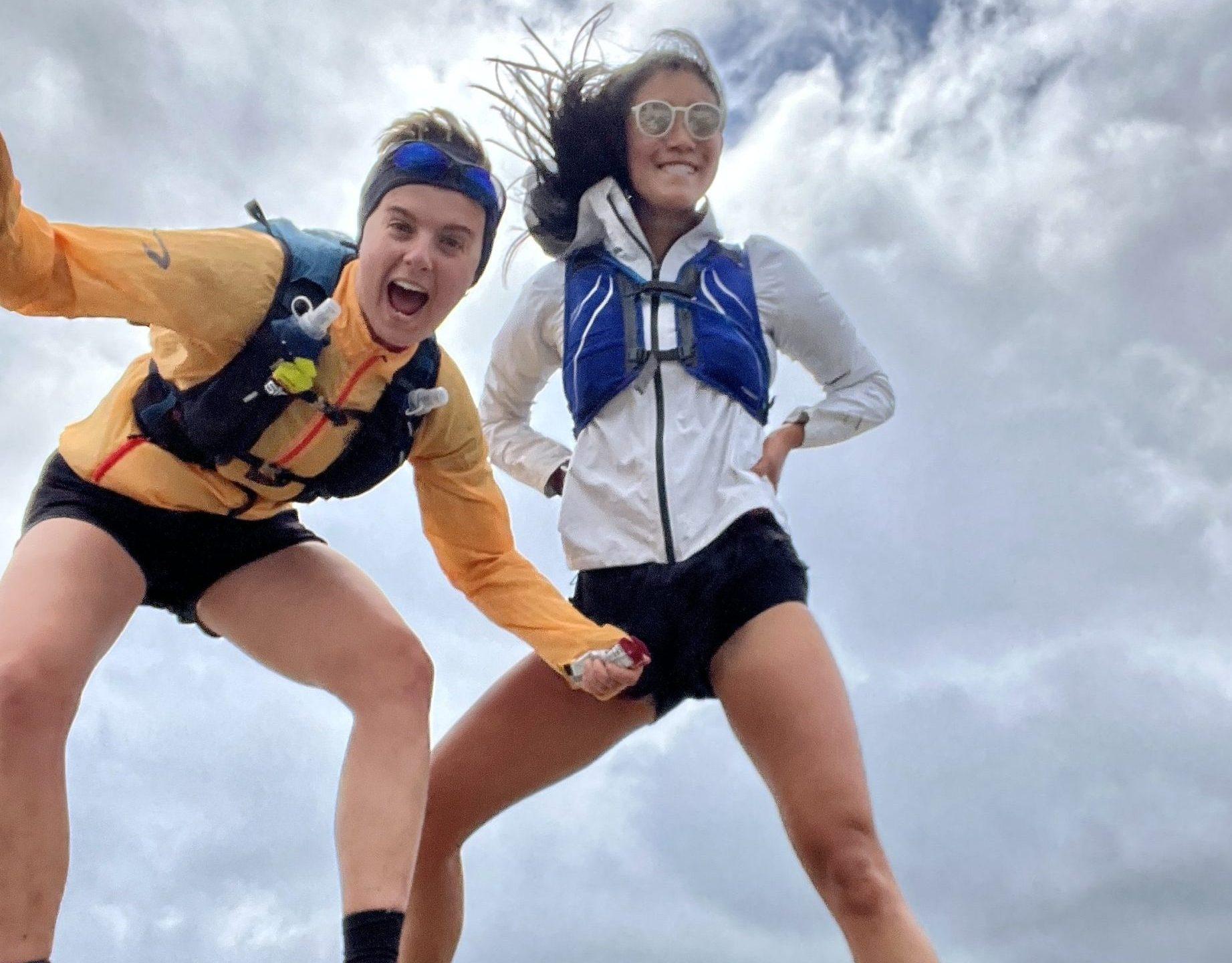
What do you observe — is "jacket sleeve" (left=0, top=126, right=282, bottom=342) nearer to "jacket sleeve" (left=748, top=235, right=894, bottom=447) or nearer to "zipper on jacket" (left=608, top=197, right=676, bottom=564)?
"zipper on jacket" (left=608, top=197, right=676, bottom=564)

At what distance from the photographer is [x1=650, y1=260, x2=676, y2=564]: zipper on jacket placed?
14.8 ft

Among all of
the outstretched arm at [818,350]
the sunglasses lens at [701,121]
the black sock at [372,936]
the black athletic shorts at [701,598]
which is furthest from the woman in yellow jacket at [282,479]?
the outstretched arm at [818,350]

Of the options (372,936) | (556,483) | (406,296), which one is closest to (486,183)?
(406,296)

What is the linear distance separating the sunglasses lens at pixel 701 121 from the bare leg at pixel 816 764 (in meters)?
1.89

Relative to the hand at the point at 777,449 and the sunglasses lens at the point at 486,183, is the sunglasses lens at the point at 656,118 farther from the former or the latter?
the hand at the point at 777,449

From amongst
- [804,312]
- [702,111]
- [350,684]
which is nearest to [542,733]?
[350,684]

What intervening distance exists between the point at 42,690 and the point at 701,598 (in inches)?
80.0

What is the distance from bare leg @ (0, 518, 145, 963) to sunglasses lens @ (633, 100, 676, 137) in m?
2.52

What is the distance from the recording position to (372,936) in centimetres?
357

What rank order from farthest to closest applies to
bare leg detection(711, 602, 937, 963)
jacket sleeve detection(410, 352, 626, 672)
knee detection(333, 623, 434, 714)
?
1. jacket sleeve detection(410, 352, 626, 672)
2. knee detection(333, 623, 434, 714)
3. bare leg detection(711, 602, 937, 963)

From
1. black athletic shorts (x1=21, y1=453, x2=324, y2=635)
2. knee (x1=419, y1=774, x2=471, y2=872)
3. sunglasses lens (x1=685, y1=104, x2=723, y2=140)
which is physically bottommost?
knee (x1=419, y1=774, x2=471, y2=872)

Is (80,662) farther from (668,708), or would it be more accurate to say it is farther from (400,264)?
(668,708)

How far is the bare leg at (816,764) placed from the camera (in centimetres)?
384

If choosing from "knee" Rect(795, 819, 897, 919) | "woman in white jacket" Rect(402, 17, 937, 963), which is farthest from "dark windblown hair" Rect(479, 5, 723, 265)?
"knee" Rect(795, 819, 897, 919)
